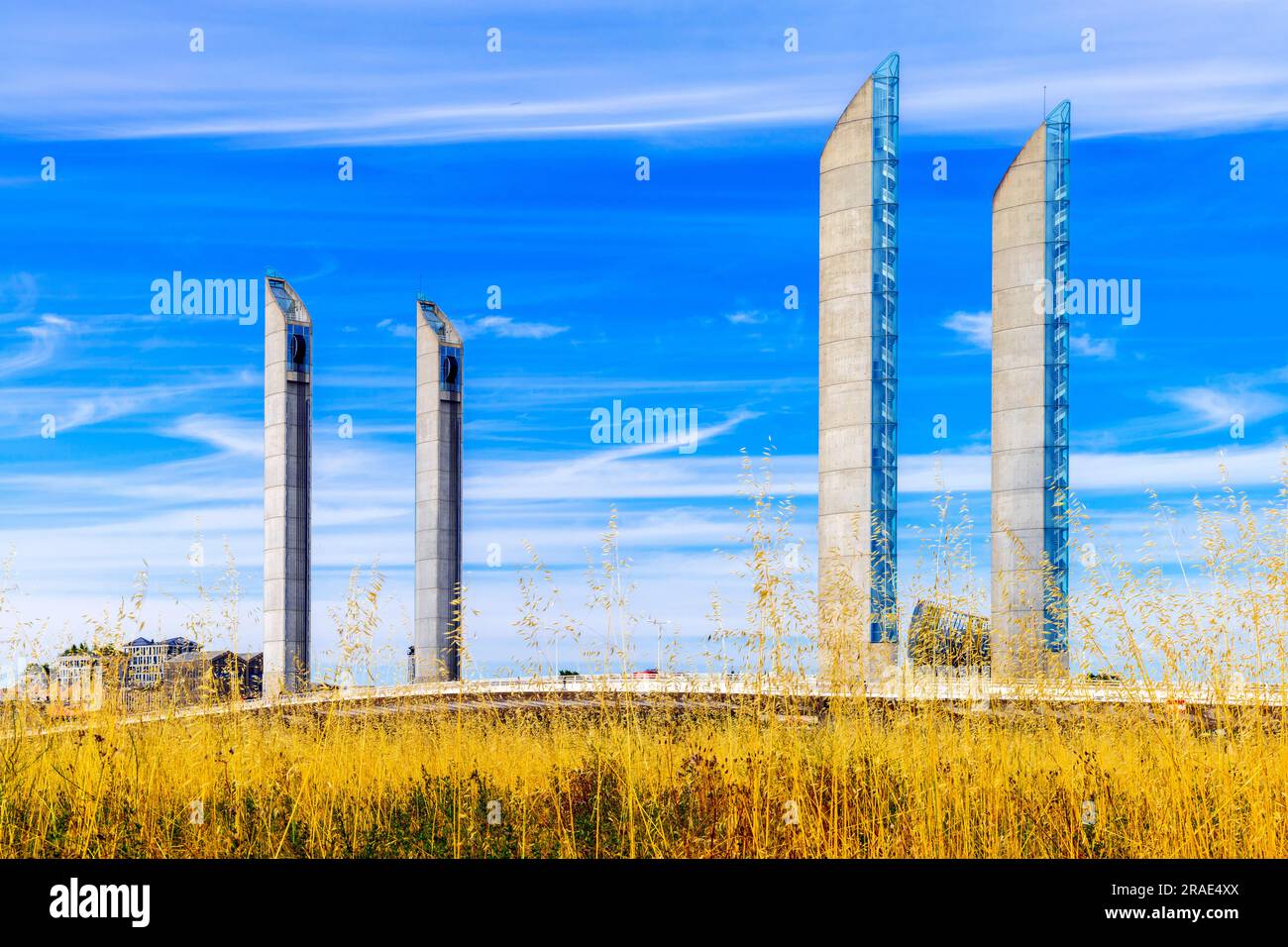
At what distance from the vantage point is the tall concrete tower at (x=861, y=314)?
24562mm

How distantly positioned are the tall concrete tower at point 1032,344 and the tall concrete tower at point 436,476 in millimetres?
14815

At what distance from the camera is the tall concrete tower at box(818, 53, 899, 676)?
2456 centimetres

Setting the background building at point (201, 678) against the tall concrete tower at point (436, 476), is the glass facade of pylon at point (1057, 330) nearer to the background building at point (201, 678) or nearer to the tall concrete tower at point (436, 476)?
the tall concrete tower at point (436, 476)

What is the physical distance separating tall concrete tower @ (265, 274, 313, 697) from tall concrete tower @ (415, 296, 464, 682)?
3034 millimetres

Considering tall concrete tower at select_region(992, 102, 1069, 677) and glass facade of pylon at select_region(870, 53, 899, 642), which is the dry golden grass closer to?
glass facade of pylon at select_region(870, 53, 899, 642)

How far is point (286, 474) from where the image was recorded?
32.9 metres

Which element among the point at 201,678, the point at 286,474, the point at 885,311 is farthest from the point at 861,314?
the point at 201,678

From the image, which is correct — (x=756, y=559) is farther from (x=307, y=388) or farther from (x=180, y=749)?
(x=307, y=388)

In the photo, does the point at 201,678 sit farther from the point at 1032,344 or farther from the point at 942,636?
the point at 1032,344

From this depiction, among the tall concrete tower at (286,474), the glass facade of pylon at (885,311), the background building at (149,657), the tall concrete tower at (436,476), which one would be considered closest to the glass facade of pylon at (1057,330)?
the glass facade of pylon at (885,311)
